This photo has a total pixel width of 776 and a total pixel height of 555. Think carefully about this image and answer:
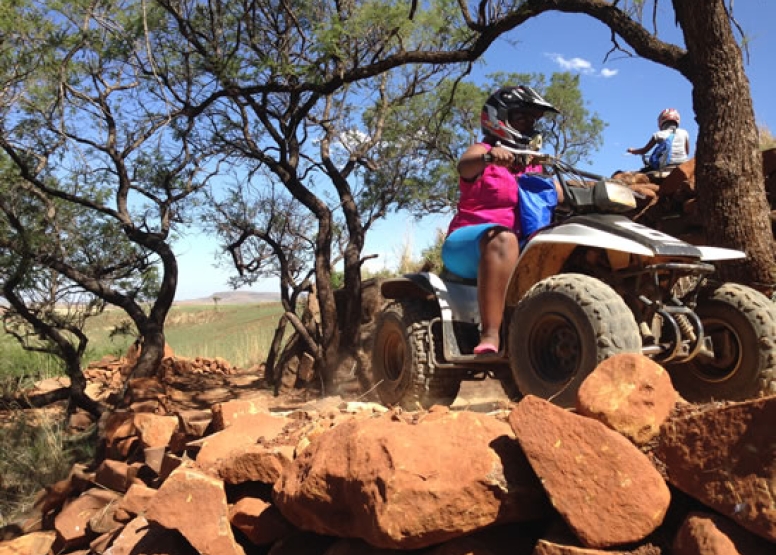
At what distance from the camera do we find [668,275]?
12.4 feet

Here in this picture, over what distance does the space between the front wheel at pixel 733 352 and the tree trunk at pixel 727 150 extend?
5.57 ft

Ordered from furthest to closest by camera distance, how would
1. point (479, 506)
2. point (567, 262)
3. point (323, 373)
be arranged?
point (323, 373) → point (567, 262) → point (479, 506)

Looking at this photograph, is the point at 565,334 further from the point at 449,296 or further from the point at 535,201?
the point at 449,296

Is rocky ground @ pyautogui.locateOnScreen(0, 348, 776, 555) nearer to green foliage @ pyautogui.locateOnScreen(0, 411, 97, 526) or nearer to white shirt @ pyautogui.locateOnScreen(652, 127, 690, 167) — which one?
green foliage @ pyautogui.locateOnScreen(0, 411, 97, 526)

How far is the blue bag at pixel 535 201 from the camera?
421cm

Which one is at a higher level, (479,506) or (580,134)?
(580,134)

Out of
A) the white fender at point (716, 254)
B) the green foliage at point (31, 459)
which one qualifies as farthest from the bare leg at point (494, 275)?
the green foliage at point (31, 459)

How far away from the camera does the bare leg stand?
3994mm

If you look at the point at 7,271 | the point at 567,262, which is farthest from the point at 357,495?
the point at 7,271

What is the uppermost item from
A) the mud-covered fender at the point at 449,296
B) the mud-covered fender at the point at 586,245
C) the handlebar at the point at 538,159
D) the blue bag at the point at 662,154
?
the blue bag at the point at 662,154

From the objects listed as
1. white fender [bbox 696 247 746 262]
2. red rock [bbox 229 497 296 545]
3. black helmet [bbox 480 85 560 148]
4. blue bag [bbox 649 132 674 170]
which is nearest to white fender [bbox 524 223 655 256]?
white fender [bbox 696 247 746 262]

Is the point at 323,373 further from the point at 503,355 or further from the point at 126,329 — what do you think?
the point at 503,355

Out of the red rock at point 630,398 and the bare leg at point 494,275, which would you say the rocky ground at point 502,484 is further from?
the bare leg at point 494,275

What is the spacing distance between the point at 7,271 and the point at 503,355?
20.2ft
